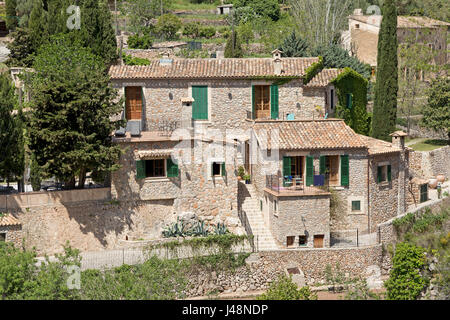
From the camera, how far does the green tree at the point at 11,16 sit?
63.5 m

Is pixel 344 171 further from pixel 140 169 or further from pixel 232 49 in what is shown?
pixel 232 49

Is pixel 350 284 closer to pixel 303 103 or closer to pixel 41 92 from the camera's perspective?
pixel 303 103

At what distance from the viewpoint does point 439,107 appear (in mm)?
47156

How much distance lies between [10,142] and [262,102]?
1289 cm

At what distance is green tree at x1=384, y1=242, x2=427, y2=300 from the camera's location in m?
33.8

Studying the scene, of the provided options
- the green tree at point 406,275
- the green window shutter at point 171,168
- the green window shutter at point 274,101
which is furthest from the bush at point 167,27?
the green tree at point 406,275

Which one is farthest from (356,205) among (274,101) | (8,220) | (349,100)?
(8,220)

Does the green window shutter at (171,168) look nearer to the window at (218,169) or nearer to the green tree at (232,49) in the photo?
the window at (218,169)

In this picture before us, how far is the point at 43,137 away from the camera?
33.1 m

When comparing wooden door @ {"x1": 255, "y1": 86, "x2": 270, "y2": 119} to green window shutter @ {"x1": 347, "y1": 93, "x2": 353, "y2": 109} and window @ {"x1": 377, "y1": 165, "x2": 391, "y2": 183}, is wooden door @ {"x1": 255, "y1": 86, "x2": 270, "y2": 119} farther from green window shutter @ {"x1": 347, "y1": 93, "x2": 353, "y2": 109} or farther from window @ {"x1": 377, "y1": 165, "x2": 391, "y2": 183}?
window @ {"x1": 377, "y1": 165, "x2": 391, "y2": 183}

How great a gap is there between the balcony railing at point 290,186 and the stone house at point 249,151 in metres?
0.05

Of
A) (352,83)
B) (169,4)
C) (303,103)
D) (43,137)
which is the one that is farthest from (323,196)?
(169,4)

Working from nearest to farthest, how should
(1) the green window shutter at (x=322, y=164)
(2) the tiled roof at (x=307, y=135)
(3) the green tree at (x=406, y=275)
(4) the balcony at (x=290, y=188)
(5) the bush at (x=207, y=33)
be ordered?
(3) the green tree at (x=406, y=275) < (4) the balcony at (x=290, y=188) < (2) the tiled roof at (x=307, y=135) < (1) the green window shutter at (x=322, y=164) < (5) the bush at (x=207, y=33)

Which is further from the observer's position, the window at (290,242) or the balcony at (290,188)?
the window at (290,242)
